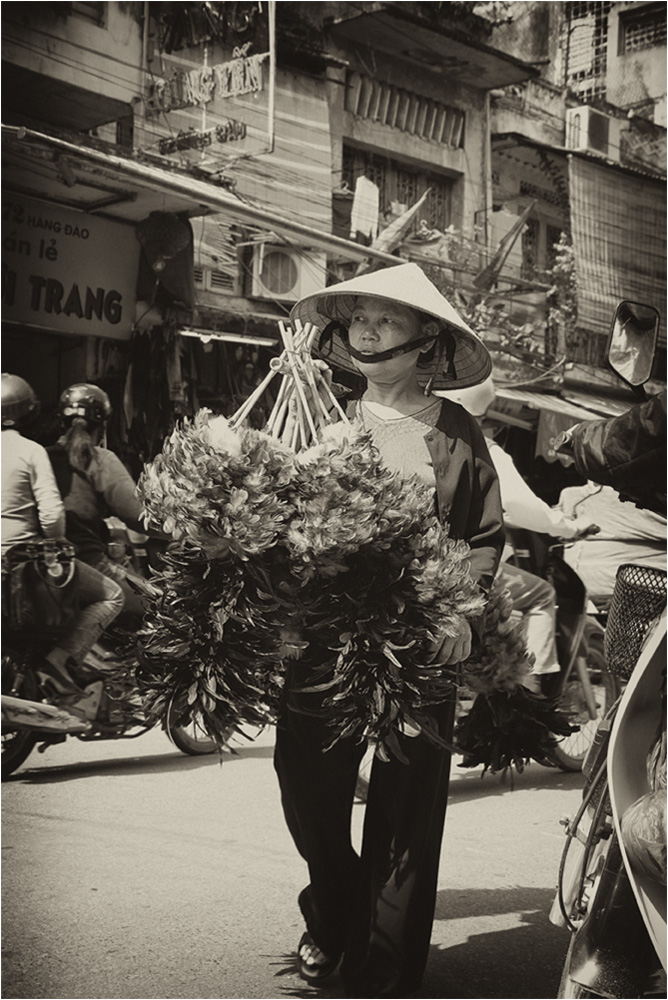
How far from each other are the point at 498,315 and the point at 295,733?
39.9 feet

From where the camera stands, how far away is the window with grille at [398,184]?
14.7m

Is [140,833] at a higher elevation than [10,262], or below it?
below

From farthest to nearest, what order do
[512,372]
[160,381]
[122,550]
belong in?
[512,372]
[160,381]
[122,550]

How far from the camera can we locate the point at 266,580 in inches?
95.7

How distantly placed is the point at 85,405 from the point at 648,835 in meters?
4.89

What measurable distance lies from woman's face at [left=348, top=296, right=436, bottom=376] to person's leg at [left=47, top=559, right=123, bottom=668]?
3392mm

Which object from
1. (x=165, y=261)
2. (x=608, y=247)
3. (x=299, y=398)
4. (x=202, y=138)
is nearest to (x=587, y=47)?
(x=608, y=247)

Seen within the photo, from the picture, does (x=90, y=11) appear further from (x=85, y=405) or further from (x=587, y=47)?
(x=587, y=47)

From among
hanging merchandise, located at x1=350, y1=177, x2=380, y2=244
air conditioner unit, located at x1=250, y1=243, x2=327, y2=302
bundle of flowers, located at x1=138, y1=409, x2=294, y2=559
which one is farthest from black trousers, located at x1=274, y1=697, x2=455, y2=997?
hanging merchandise, located at x1=350, y1=177, x2=380, y2=244

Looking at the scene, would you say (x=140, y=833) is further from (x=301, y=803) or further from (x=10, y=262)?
(x=10, y=262)

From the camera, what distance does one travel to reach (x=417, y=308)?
276 cm

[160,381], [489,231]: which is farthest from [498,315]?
[160,381]

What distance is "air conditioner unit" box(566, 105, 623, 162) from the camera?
1669cm

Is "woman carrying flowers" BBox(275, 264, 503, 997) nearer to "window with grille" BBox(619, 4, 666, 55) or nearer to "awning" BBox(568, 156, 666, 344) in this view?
"window with grille" BBox(619, 4, 666, 55)
